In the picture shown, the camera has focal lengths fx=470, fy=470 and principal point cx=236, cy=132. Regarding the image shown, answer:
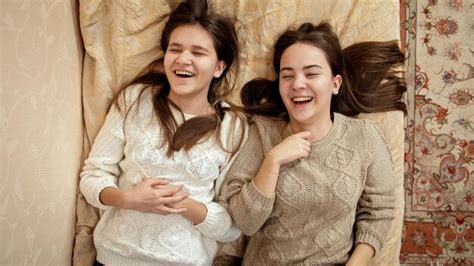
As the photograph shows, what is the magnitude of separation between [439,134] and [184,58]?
104cm

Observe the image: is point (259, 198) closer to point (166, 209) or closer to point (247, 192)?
point (247, 192)

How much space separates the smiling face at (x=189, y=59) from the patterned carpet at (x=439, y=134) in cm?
82

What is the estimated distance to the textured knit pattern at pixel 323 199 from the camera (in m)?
1.27

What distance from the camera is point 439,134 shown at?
175 centimetres

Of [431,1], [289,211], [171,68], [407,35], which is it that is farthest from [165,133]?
[431,1]

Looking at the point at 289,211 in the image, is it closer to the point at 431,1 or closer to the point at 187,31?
the point at 187,31

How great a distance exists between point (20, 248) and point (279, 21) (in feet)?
3.02

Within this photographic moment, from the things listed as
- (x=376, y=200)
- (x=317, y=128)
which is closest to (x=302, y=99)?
(x=317, y=128)

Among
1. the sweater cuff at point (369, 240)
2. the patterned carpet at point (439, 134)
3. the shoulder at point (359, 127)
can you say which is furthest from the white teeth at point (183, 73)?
the patterned carpet at point (439, 134)

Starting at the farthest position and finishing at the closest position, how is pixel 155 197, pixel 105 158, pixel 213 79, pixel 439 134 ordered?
1. pixel 439 134
2. pixel 213 79
3. pixel 105 158
4. pixel 155 197

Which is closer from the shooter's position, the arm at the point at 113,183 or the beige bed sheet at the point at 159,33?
the arm at the point at 113,183

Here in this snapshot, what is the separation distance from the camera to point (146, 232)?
4.25 ft

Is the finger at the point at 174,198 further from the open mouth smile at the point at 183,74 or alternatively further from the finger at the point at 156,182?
the open mouth smile at the point at 183,74

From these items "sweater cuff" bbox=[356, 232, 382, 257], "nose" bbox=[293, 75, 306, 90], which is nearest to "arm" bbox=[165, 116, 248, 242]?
"nose" bbox=[293, 75, 306, 90]
